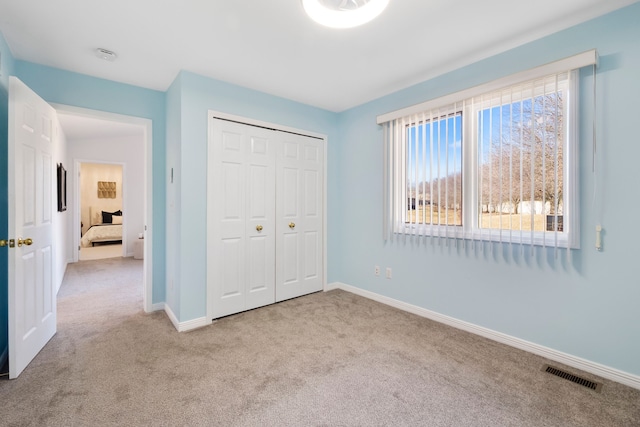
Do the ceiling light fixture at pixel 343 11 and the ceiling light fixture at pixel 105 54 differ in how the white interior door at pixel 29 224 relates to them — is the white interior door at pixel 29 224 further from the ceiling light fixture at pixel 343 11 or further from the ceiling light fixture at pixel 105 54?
the ceiling light fixture at pixel 343 11

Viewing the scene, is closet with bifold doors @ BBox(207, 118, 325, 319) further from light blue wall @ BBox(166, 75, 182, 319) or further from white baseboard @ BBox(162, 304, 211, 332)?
light blue wall @ BBox(166, 75, 182, 319)

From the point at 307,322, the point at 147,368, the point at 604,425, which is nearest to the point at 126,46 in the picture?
the point at 147,368

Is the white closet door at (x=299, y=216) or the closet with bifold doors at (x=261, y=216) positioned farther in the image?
the white closet door at (x=299, y=216)

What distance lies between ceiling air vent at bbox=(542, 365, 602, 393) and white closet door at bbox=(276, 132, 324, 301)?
248 centimetres

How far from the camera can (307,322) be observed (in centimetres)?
296

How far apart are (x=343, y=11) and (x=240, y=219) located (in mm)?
2144

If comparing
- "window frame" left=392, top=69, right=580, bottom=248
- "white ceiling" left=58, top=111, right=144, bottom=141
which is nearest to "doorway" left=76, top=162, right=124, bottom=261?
"white ceiling" left=58, top=111, right=144, bottom=141

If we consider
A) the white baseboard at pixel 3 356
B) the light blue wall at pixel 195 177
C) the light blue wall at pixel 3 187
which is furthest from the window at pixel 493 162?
the white baseboard at pixel 3 356

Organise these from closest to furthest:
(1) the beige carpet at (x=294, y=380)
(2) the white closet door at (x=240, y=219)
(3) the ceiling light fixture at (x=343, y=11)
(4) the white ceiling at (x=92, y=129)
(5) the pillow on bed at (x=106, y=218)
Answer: (1) the beige carpet at (x=294, y=380) < (3) the ceiling light fixture at (x=343, y=11) < (2) the white closet door at (x=240, y=219) < (4) the white ceiling at (x=92, y=129) < (5) the pillow on bed at (x=106, y=218)

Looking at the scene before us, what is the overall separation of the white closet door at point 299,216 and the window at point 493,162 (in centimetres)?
98

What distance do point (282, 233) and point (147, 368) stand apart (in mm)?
1852

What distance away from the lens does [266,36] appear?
2.24m

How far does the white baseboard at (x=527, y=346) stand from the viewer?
1953 mm

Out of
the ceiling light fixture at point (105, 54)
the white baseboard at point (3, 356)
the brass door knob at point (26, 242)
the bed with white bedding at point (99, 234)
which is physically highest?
the ceiling light fixture at point (105, 54)
